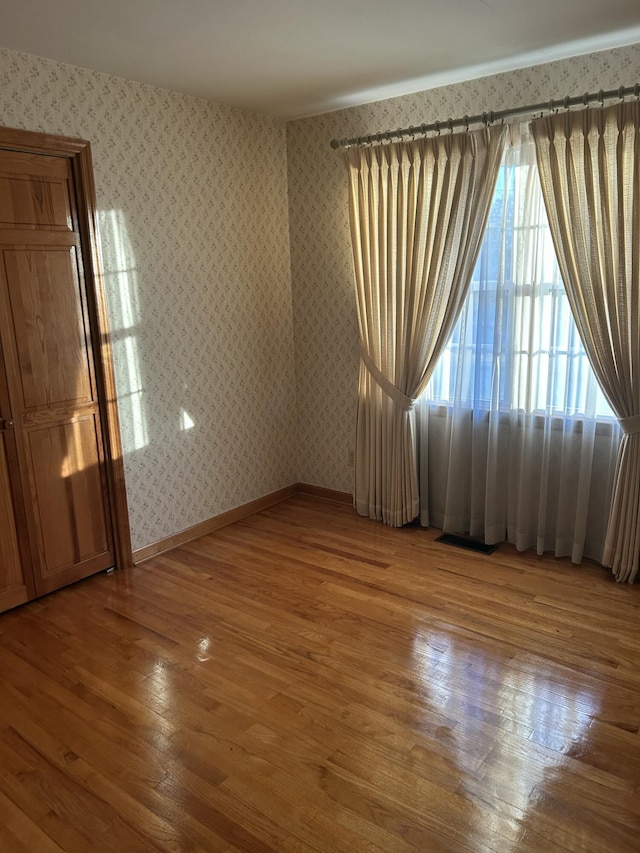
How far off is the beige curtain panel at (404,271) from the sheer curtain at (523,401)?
13 cm

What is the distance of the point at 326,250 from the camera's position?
421 centimetres

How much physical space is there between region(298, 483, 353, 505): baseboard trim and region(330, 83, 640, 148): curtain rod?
2317 mm

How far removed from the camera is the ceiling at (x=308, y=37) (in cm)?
245

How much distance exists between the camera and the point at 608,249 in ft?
9.90

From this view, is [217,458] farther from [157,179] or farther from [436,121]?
[436,121]

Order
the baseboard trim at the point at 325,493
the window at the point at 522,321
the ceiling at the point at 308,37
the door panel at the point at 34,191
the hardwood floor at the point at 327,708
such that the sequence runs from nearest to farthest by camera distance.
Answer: the hardwood floor at the point at 327,708 < the ceiling at the point at 308,37 < the door panel at the point at 34,191 < the window at the point at 522,321 < the baseboard trim at the point at 325,493

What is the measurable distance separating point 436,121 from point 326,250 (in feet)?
3.47

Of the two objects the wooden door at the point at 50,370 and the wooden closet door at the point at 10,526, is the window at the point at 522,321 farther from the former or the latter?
the wooden closet door at the point at 10,526

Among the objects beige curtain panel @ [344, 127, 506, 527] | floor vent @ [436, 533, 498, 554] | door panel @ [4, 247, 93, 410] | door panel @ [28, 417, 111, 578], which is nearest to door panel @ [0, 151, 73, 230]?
door panel @ [4, 247, 93, 410]

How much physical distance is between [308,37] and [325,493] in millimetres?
2870

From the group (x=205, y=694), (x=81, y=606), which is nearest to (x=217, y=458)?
(x=81, y=606)

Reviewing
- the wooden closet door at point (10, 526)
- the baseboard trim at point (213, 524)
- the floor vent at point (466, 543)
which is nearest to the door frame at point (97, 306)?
the baseboard trim at point (213, 524)

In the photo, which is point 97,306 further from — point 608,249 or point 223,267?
point 608,249

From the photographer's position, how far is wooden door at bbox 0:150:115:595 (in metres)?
2.94
